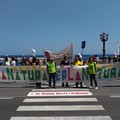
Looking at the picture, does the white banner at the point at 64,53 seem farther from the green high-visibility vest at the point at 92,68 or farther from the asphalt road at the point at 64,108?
the asphalt road at the point at 64,108

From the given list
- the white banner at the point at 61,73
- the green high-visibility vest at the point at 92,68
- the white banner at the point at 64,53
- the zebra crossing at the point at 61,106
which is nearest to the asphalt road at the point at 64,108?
the zebra crossing at the point at 61,106

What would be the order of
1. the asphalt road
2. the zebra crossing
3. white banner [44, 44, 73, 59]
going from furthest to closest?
white banner [44, 44, 73, 59]
the asphalt road
the zebra crossing

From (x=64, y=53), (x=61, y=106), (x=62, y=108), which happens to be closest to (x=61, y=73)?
(x=64, y=53)

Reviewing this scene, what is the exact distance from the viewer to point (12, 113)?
440 inches

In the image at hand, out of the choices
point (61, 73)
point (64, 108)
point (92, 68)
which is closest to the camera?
point (64, 108)

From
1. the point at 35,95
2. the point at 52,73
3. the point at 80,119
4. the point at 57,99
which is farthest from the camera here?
the point at 52,73

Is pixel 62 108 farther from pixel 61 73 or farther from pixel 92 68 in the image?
pixel 61 73

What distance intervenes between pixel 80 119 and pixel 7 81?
1137 cm

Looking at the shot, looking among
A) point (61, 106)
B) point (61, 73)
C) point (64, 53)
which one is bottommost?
point (61, 106)

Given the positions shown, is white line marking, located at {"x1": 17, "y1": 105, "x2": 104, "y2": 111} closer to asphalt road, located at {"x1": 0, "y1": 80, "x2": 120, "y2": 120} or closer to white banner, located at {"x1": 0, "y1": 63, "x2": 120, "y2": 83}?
asphalt road, located at {"x1": 0, "y1": 80, "x2": 120, "y2": 120}

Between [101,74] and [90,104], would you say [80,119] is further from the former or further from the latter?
[101,74]

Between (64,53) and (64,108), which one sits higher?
(64,53)

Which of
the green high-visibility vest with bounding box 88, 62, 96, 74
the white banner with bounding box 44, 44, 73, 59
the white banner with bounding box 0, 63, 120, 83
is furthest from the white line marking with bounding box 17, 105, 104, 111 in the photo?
the white banner with bounding box 44, 44, 73, 59

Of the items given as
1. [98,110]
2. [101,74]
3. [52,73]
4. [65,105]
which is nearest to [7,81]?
[52,73]
